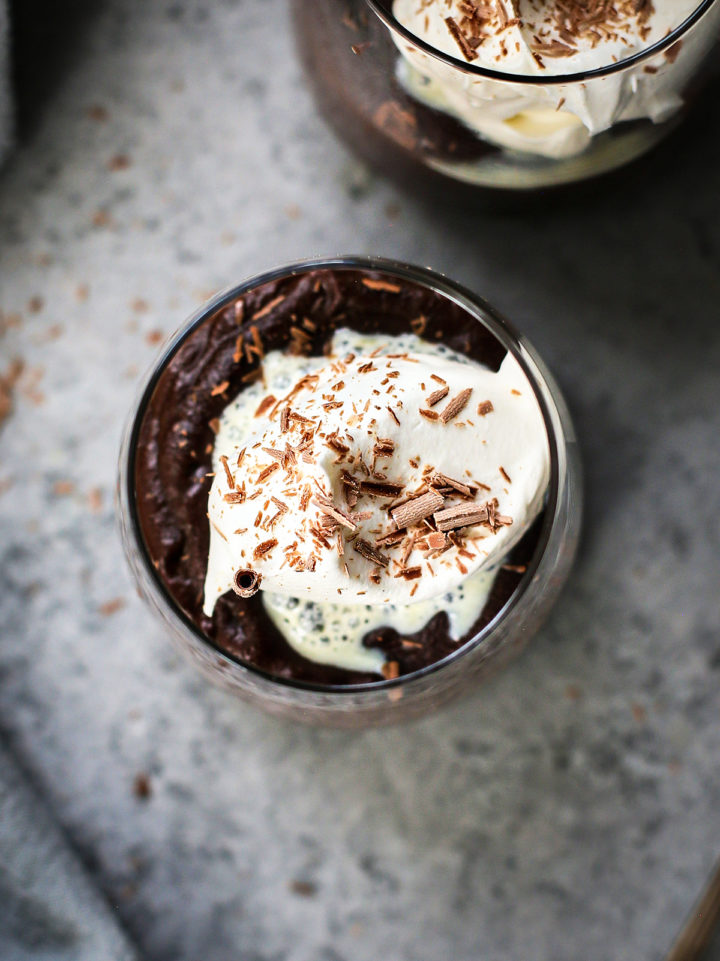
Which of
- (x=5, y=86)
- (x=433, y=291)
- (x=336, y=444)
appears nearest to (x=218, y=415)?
(x=336, y=444)

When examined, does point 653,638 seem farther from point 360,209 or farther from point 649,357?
point 360,209

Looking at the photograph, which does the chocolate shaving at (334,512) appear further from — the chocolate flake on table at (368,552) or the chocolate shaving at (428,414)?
the chocolate shaving at (428,414)

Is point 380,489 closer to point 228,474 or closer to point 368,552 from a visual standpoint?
point 368,552

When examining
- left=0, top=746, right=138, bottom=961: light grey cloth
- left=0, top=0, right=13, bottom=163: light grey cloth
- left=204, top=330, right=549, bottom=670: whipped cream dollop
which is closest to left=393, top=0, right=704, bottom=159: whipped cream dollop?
left=204, top=330, right=549, bottom=670: whipped cream dollop

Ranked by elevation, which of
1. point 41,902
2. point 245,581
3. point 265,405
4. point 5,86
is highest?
point 5,86

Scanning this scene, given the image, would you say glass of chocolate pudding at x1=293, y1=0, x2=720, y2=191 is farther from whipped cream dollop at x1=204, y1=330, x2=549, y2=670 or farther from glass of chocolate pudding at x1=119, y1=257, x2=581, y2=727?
whipped cream dollop at x1=204, y1=330, x2=549, y2=670

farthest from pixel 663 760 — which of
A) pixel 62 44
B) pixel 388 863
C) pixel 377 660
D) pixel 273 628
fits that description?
pixel 62 44
